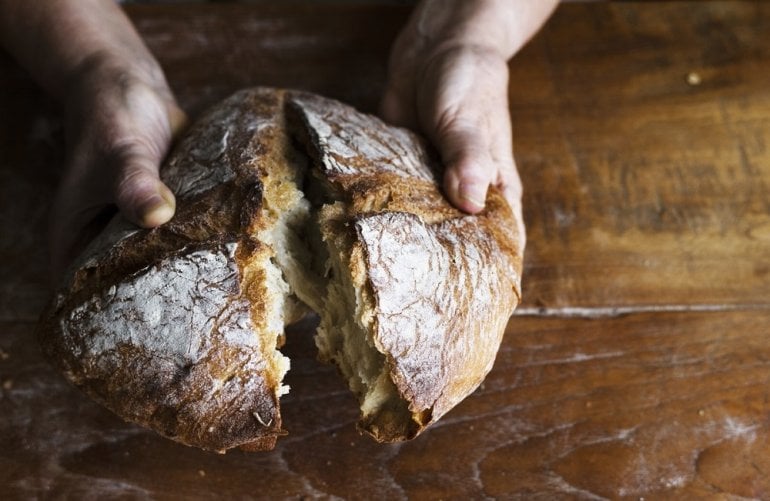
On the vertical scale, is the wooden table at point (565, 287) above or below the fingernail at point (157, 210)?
below

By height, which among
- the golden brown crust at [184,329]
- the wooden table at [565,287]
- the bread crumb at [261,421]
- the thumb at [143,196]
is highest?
the thumb at [143,196]

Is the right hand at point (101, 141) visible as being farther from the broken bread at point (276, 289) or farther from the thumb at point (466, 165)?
the thumb at point (466, 165)

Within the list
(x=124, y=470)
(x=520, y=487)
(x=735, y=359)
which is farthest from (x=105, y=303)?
(x=735, y=359)

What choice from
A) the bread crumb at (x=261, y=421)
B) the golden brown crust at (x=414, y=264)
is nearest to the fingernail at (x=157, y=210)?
the golden brown crust at (x=414, y=264)

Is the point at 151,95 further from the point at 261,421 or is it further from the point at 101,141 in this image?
the point at 261,421

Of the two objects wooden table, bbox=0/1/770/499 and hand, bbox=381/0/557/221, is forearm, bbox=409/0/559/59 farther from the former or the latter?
wooden table, bbox=0/1/770/499

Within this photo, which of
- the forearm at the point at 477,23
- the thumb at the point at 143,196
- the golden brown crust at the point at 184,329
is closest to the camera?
the golden brown crust at the point at 184,329

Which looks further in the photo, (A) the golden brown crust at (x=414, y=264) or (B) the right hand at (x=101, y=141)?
(B) the right hand at (x=101, y=141)
